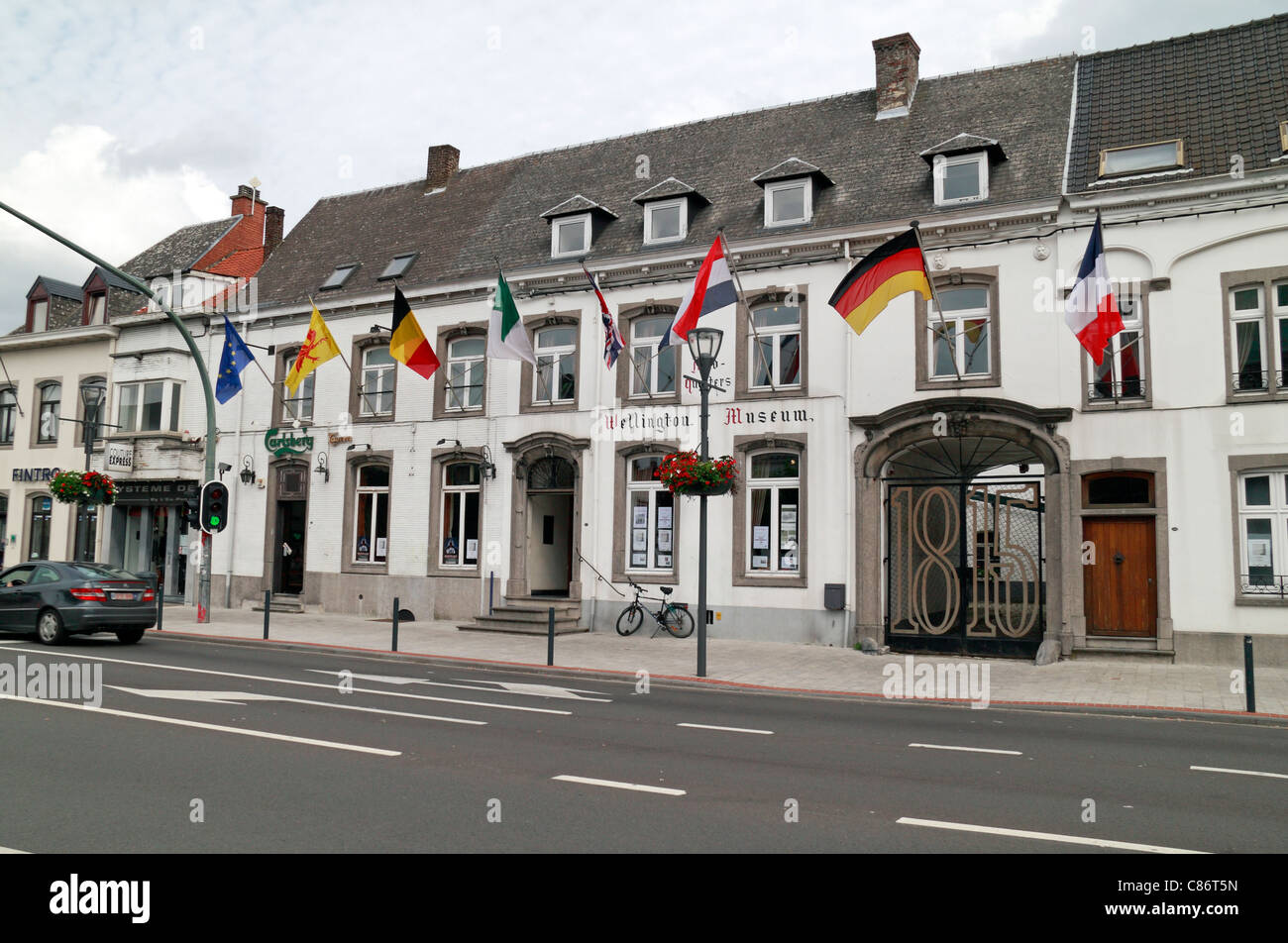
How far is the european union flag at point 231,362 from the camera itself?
923 inches

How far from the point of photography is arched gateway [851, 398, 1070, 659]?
57.6 ft

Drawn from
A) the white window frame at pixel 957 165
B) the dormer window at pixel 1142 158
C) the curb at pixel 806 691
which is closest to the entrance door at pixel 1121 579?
the curb at pixel 806 691

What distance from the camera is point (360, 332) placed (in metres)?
25.5

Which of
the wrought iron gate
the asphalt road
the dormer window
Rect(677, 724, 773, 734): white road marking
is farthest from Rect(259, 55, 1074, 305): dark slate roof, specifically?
Rect(677, 724, 773, 734): white road marking

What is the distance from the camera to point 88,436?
2447 cm

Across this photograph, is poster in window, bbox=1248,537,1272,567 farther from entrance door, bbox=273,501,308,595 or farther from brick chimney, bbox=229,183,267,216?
brick chimney, bbox=229,183,267,216

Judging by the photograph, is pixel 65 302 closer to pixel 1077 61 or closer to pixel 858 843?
pixel 1077 61

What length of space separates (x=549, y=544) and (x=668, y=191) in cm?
852

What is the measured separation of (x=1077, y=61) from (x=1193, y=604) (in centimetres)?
1178

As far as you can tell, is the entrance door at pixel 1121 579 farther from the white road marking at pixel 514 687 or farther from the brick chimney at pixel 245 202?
the brick chimney at pixel 245 202

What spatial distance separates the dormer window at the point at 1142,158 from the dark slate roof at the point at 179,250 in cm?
2454

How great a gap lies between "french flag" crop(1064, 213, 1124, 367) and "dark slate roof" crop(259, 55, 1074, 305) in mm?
2560
